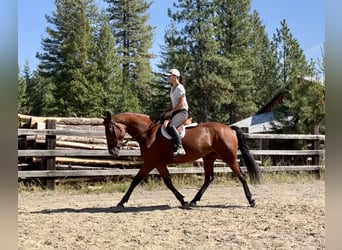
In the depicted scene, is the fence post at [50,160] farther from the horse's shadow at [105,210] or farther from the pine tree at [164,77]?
the pine tree at [164,77]

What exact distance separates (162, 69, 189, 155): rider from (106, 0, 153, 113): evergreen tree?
24835 mm

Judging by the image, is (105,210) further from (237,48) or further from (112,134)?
(237,48)

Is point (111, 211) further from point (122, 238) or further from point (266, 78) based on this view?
point (266, 78)

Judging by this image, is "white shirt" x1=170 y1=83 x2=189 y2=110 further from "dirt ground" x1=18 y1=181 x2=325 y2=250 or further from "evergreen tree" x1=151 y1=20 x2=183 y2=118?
"evergreen tree" x1=151 y1=20 x2=183 y2=118

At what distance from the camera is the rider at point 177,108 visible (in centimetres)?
582

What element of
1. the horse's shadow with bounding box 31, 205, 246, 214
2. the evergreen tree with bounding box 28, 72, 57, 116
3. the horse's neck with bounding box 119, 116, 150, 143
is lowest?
the horse's shadow with bounding box 31, 205, 246, 214

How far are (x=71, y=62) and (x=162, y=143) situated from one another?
20.3 m

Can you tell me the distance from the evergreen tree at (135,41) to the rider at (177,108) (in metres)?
24.8

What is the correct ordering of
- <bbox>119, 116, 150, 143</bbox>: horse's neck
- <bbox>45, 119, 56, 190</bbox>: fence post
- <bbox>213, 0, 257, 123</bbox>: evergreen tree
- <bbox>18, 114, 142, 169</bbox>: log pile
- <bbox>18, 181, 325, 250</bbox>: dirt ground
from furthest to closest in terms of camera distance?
<bbox>213, 0, 257, 123</bbox>: evergreen tree → <bbox>18, 114, 142, 169</bbox>: log pile → <bbox>45, 119, 56, 190</bbox>: fence post → <bbox>119, 116, 150, 143</bbox>: horse's neck → <bbox>18, 181, 325, 250</bbox>: dirt ground

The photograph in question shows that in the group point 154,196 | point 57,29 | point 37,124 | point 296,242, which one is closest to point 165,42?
point 57,29


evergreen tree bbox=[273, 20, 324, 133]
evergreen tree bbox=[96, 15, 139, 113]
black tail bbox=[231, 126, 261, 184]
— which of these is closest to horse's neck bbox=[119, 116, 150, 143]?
black tail bbox=[231, 126, 261, 184]

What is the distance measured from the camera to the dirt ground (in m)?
3.88

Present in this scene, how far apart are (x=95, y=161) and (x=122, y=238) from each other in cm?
510

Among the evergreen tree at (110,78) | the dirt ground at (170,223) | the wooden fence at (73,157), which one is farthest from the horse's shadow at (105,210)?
the evergreen tree at (110,78)
